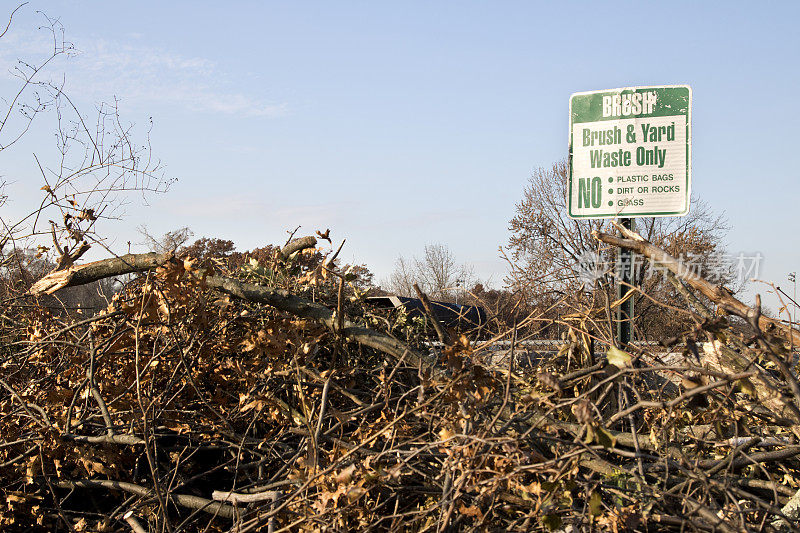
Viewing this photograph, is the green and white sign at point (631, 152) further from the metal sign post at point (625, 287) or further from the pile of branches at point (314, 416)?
the pile of branches at point (314, 416)

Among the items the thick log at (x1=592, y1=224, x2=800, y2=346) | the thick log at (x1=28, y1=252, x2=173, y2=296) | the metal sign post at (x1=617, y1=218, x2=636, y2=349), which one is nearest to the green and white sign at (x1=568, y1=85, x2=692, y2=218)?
the metal sign post at (x1=617, y1=218, x2=636, y2=349)

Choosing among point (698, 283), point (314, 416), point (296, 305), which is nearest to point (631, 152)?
point (698, 283)

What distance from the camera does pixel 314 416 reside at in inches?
122

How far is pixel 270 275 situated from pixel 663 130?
393 cm

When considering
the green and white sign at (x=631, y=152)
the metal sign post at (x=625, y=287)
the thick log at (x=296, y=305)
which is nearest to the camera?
the thick log at (x=296, y=305)

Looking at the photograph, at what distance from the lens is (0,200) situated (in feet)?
19.9

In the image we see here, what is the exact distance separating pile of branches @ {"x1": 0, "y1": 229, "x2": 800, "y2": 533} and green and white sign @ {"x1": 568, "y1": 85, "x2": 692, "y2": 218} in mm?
2623

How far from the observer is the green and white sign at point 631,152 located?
5918 mm

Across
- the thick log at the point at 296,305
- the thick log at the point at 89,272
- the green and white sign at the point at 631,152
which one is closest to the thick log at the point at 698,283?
the thick log at the point at 296,305

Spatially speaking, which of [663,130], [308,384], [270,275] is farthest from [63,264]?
[663,130]

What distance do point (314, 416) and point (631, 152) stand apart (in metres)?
4.20

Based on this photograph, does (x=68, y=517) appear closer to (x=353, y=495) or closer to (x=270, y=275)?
(x=270, y=275)

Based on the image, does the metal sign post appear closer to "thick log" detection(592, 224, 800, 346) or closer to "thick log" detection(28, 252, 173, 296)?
"thick log" detection(592, 224, 800, 346)

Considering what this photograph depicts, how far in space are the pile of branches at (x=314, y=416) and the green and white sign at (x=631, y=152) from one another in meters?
2.62
